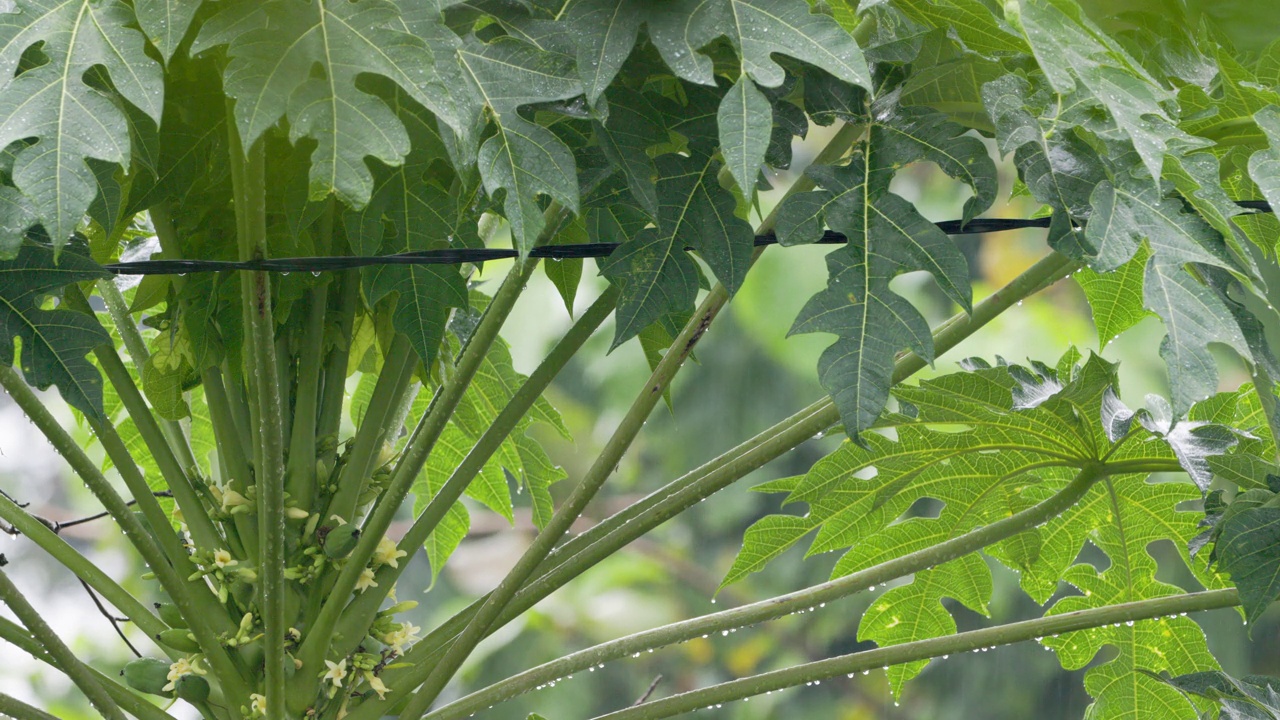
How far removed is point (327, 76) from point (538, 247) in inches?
6.5

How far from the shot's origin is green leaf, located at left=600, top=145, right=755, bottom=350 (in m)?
0.53

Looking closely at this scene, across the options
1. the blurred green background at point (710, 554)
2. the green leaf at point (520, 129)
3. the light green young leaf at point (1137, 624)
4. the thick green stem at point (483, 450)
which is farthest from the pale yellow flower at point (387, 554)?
the blurred green background at point (710, 554)

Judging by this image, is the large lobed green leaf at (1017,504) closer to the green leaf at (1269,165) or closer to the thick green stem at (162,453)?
the green leaf at (1269,165)

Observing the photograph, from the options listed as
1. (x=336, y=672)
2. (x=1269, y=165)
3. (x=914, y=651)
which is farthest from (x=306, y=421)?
(x=1269, y=165)

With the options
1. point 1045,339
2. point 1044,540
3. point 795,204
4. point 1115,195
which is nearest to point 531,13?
point 795,204

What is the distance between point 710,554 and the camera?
417cm

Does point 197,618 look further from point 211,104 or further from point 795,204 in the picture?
point 795,204

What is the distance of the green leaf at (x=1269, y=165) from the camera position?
0.48 meters

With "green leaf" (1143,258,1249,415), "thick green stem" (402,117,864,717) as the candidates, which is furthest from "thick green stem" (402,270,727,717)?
"green leaf" (1143,258,1249,415)

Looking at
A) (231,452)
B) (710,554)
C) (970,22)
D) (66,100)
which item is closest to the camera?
(66,100)

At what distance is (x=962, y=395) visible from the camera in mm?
734

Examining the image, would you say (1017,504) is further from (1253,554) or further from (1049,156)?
(1049,156)

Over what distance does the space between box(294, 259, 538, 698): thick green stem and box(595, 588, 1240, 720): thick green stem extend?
0.16 meters

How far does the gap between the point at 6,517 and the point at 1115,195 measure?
1.94ft
